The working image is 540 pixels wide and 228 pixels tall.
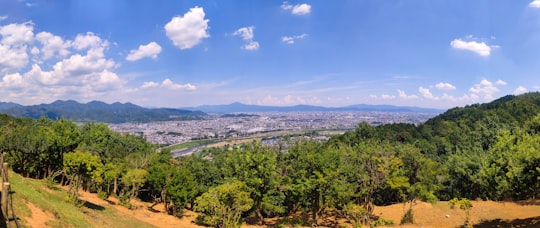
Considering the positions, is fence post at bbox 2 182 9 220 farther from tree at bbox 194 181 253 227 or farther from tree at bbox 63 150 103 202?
tree at bbox 194 181 253 227

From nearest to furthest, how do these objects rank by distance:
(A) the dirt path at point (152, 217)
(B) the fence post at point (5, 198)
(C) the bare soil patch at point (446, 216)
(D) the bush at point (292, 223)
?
(B) the fence post at point (5, 198), (C) the bare soil patch at point (446, 216), (D) the bush at point (292, 223), (A) the dirt path at point (152, 217)

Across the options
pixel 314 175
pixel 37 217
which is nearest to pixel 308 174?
pixel 314 175

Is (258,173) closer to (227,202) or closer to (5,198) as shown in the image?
(227,202)

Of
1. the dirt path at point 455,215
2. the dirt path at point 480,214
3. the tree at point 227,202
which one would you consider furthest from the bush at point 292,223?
the dirt path at point 480,214

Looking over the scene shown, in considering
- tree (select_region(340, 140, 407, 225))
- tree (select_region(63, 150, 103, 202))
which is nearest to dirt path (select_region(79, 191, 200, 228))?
tree (select_region(63, 150, 103, 202))

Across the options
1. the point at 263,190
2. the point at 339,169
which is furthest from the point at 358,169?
the point at 263,190

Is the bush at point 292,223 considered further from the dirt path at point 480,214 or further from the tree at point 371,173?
the dirt path at point 480,214

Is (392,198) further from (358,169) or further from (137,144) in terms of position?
(137,144)

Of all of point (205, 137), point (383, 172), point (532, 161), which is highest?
point (532, 161)
